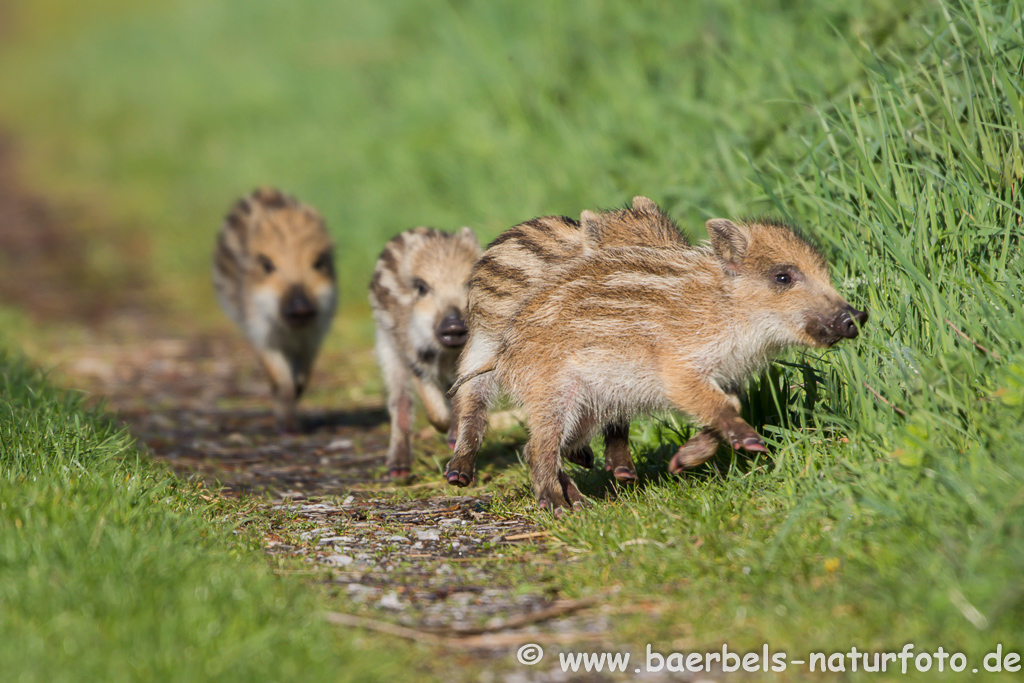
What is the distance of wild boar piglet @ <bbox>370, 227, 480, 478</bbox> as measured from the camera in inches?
255

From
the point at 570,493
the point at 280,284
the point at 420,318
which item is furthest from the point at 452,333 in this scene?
the point at 280,284

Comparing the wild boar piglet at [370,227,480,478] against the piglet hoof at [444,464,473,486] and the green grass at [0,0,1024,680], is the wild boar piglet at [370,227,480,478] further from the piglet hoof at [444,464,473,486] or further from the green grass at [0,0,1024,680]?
the piglet hoof at [444,464,473,486]

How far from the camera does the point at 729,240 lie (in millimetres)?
4898

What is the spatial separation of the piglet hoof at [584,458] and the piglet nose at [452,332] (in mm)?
1232

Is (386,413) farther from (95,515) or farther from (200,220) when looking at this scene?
(200,220)

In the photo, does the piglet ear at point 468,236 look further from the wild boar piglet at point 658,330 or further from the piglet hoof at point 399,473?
the wild boar piglet at point 658,330

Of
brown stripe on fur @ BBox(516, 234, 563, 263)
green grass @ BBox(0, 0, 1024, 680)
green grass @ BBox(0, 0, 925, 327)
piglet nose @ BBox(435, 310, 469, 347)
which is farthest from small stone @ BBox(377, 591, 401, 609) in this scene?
green grass @ BBox(0, 0, 925, 327)

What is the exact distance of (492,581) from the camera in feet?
13.3

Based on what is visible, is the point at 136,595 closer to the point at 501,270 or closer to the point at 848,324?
the point at 501,270

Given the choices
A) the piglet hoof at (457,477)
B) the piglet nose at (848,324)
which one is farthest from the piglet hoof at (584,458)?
the piglet nose at (848,324)

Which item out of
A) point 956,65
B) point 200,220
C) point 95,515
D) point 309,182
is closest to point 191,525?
point 95,515

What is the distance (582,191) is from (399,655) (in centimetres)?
541

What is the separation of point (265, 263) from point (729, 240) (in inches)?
176

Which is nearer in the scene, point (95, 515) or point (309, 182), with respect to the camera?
point (95, 515)
